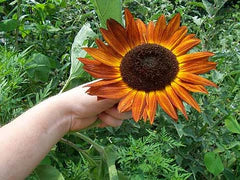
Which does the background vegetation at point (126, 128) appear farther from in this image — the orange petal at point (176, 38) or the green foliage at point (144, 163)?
the orange petal at point (176, 38)

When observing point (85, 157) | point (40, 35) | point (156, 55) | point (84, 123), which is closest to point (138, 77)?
point (156, 55)

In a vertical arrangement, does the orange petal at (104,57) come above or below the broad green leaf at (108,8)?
below

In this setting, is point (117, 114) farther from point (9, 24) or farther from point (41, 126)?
point (9, 24)

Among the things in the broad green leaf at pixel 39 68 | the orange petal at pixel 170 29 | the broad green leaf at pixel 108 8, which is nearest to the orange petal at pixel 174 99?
the orange petal at pixel 170 29

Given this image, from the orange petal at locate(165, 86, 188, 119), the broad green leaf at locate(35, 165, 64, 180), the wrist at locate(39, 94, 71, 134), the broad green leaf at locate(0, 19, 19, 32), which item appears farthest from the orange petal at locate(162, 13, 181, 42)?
the broad green leaf at locate(0, 19, 19, 32)

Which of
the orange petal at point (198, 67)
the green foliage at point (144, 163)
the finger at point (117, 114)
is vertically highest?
the orange petal at point (198, 67)

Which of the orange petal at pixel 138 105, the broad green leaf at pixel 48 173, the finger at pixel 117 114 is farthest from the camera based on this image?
the broad green leaf at pixel 48 173

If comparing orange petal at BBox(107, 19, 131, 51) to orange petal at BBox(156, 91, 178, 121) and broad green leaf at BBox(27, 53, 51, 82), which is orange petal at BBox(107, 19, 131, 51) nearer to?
orange petal at BBox(156, 91, 178, 121)
